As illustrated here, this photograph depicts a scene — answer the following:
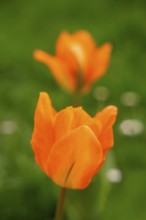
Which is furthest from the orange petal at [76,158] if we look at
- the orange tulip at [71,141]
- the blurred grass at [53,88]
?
the blurred grass at [53,88]

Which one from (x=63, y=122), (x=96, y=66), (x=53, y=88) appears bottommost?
(x=53, y=88)

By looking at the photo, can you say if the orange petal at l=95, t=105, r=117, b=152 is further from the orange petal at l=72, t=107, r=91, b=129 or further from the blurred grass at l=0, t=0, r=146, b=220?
the blurred grass at l=0, t=0, r=146, b=220

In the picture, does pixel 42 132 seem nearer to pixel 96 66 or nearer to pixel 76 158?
pixel 76 158

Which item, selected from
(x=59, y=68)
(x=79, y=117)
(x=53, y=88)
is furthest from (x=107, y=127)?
(x=53, y=88)

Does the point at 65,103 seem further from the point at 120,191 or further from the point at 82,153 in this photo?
the point at 82,153

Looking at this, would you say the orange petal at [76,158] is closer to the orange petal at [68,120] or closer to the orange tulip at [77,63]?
the orange petal at [68,120]

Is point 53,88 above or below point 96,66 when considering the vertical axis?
below

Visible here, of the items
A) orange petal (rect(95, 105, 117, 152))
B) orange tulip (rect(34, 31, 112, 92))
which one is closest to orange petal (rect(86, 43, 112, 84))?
orange tulip (rect(34, 31, 112, 92))
